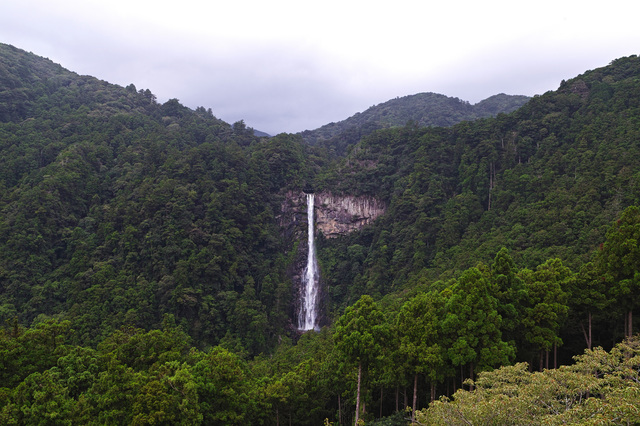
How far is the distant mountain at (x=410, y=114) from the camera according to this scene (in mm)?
96000

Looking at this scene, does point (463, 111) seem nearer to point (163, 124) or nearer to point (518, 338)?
point (163, 124)

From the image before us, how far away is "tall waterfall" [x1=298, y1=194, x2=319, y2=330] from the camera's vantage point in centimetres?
4828

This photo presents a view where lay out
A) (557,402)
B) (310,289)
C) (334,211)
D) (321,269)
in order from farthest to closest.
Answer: (334,211)
(321,269)
(310,289)
(557,402)

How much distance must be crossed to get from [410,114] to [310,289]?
84.3 meters

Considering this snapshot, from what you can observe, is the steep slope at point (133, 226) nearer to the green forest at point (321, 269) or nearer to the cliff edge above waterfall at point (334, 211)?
the green forest at point (321, 269)

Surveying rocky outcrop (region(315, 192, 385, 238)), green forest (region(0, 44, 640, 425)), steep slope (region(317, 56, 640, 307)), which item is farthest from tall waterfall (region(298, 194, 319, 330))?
steep slope (region(317, 56, 640, 307))

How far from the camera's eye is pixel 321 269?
51.8 m

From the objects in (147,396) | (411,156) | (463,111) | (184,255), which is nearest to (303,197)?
(411,156)

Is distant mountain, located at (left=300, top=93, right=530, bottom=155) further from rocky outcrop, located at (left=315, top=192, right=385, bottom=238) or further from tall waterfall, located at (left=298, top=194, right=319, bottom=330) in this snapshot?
tall waterfall, located at (left=298, top=194, right=319, bottom=330)

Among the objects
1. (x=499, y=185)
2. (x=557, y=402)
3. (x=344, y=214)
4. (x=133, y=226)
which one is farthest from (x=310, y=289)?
(x=557, y=402)

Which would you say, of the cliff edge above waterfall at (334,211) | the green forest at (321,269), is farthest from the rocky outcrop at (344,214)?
the green forest at (321,269)

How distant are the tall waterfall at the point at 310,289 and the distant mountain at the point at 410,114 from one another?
38.7m

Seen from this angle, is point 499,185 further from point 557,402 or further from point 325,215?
point 557,402

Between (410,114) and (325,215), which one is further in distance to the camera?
(410,114)
